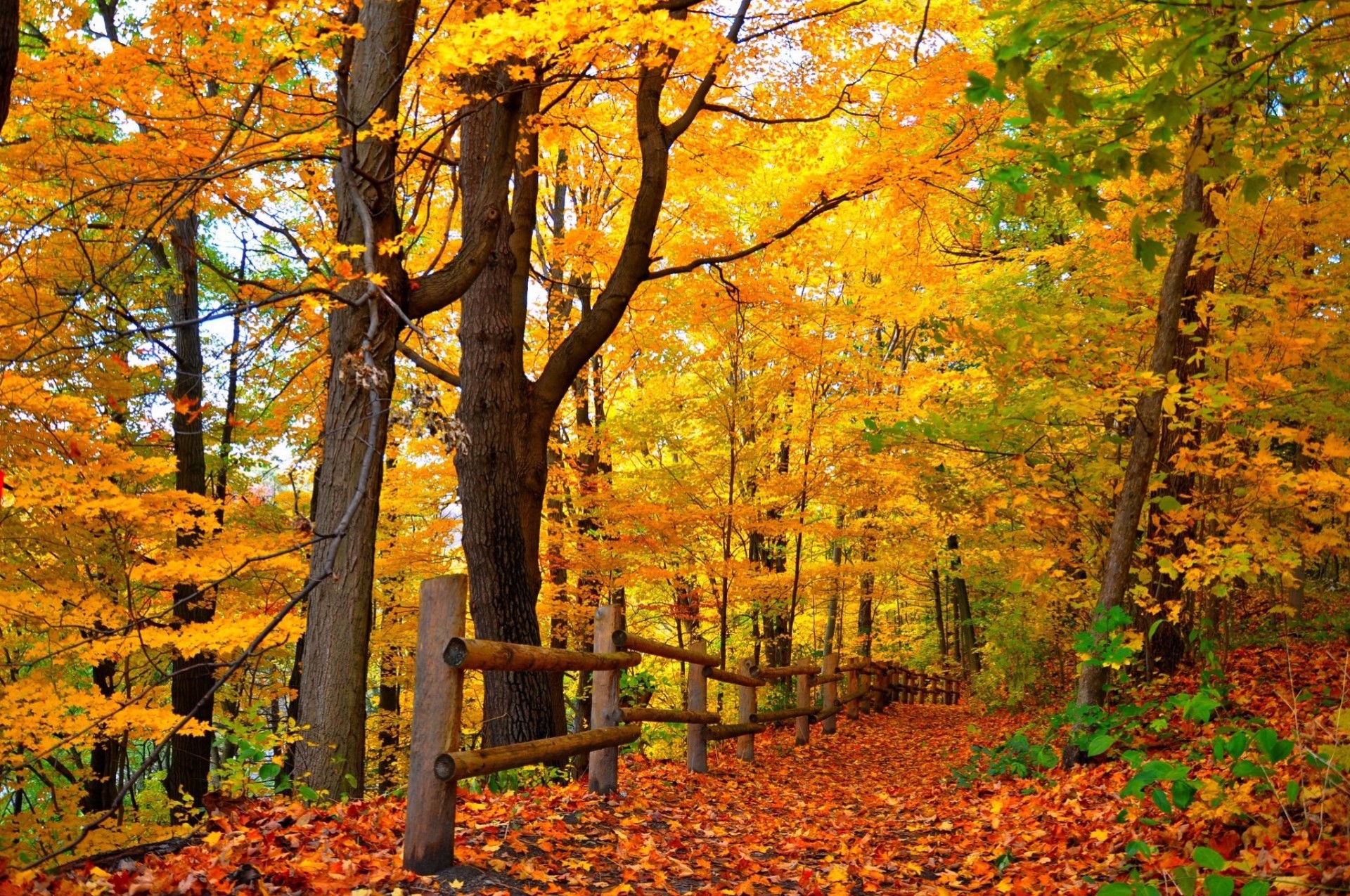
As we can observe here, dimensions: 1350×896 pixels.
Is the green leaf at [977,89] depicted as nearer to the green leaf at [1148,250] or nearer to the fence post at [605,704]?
the green leaf at [1148,250]

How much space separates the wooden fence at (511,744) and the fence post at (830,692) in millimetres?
3001

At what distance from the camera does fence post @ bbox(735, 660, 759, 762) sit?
1028 centimetres

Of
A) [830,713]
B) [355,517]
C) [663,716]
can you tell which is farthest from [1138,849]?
[830,713]

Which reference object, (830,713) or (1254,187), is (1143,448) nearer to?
(1254,187)

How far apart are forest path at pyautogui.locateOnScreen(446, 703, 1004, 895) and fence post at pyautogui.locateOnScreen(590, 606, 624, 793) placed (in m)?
0.17

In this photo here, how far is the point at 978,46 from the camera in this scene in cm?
1314

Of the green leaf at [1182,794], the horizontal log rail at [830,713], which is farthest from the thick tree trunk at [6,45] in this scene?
the horizontal log rail at [830,713]

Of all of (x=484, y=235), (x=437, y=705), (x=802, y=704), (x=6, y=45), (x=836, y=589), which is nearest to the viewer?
(x=6, y=45)

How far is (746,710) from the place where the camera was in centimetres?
1036

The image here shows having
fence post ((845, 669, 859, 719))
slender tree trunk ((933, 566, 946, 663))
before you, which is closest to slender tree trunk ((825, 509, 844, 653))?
fence post ((845, 669, 859, 719))

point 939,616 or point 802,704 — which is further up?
point 802,704

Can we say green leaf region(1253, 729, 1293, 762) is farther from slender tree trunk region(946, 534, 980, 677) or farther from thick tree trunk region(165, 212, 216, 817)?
slender tree trunk region(946, 534, 980, 677)

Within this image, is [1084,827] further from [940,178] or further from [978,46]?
[978,46]

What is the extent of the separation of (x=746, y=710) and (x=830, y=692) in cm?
419
